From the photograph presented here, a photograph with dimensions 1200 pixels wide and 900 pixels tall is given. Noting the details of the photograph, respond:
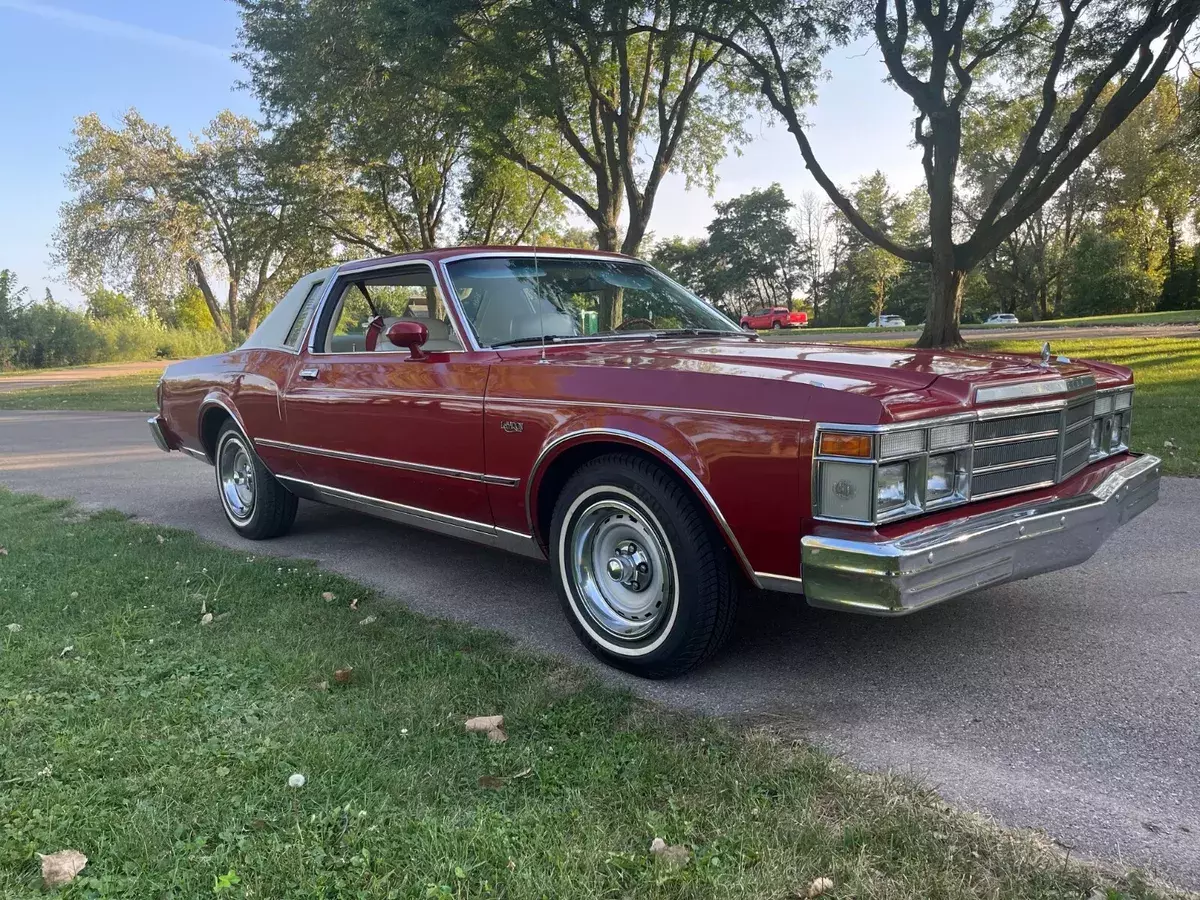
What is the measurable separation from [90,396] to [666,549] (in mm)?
19238

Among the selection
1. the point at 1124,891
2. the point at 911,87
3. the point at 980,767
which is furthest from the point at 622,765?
the point at 911,87

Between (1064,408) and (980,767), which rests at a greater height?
(1064,408)

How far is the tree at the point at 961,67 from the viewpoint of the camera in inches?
517

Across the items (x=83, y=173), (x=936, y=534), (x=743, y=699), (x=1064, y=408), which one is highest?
(x=83, y=173)

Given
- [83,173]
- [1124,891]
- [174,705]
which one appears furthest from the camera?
[83,173]

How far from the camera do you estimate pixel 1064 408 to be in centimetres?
318

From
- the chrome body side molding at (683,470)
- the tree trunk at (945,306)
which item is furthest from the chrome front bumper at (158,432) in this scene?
the tree trunk at (945,306)

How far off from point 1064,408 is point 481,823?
254 centimetres

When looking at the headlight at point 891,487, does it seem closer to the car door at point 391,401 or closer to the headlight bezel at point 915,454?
the headlight bezel at point 915,454

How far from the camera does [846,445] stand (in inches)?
101

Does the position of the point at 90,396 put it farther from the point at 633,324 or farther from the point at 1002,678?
the point at 1002,678

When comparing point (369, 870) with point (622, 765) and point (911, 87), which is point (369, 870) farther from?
point (911, 87)

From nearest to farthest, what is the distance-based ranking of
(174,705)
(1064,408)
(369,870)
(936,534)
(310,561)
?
1. (369,870)
2. (936,534)
3. (174,705)
4. (1064,408)
5. (310,561)

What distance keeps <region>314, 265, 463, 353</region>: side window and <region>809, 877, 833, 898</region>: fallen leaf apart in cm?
277
